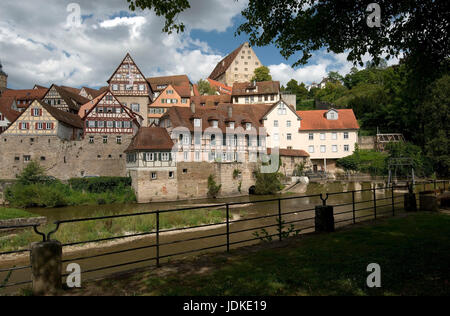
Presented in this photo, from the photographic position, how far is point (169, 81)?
66.7m

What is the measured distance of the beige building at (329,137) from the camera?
46438 mm

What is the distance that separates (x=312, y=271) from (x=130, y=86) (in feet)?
168

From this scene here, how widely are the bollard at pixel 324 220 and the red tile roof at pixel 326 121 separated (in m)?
40.7

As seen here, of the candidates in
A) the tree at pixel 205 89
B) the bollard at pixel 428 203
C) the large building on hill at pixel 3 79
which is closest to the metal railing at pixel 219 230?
the bollard at pixel 428 203

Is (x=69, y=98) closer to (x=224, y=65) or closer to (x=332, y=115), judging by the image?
(x=332, y=115)

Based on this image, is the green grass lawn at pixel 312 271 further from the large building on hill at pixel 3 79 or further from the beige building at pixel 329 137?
the large building on hill at pixel 3 79

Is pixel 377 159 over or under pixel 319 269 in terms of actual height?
over

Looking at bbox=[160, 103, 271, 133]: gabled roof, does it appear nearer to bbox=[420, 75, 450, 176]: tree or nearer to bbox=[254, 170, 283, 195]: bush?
bbox=[254, 170, 283, 195]: bush

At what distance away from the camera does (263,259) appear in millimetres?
6098

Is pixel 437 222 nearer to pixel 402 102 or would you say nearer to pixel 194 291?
pixel 194 291

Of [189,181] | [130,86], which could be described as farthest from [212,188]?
[130,86]

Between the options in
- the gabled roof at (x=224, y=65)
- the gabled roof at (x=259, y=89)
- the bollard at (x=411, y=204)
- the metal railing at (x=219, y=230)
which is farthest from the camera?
the gabled roof at (x=224, y=65)
